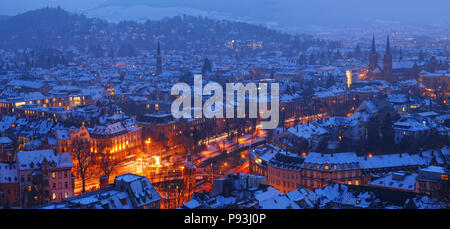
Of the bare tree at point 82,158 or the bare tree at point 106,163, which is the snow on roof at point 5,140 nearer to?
the bare tree at point 82,158

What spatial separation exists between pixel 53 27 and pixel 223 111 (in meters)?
45.0

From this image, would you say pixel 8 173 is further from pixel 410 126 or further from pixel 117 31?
pixel 117 31

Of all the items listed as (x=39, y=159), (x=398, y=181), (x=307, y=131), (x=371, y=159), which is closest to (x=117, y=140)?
(x=39, y=159)

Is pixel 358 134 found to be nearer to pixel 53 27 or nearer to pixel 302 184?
pixel 302 184

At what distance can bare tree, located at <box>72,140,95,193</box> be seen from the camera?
11860mm

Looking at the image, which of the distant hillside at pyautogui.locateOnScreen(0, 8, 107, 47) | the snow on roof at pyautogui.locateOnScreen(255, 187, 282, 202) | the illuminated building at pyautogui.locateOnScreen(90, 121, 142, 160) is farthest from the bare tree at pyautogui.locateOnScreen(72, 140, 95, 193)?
the distant hillside at pyautogui.locateOnScreen(0, 8, 107, 47)

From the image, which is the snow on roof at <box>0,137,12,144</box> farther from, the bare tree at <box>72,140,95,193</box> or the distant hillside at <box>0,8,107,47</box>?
the distant hillside at <box>0,8,107,47</box>

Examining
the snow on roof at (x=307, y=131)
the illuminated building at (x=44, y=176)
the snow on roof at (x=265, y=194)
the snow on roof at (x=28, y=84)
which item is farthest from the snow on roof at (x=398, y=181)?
the snow on roof at (x=28, y=84)

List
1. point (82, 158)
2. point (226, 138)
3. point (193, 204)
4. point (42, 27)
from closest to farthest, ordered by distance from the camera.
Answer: point (193, 204) < point (82, 158) < point (226, 138) < point (42, 27)

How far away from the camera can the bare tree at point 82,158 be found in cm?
1186

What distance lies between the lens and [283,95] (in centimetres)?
2453

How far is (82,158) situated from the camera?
12734 millimetres

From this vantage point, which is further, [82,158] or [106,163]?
[82,158]

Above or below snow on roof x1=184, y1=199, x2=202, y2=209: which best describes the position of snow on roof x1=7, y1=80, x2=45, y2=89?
below
